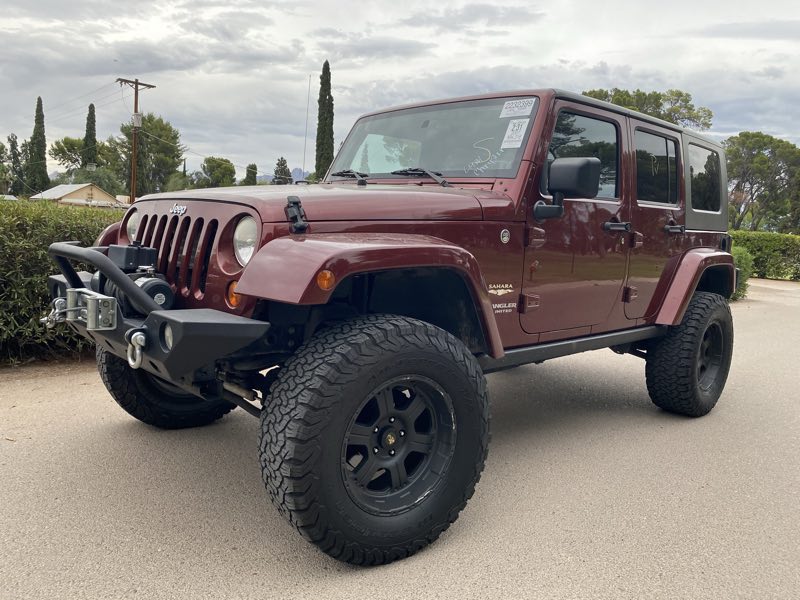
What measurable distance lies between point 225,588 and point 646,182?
11.4 ft

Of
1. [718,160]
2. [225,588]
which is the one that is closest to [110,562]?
[225,588]

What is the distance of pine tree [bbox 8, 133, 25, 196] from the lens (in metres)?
59.7

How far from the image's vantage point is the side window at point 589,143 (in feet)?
11.4

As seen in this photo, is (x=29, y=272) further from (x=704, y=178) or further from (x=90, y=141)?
(x=90, y=141)

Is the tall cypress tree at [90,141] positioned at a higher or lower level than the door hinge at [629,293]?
higher

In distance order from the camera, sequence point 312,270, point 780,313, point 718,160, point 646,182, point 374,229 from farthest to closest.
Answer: point 780,313 < point 718,160 < point 646,182 < point 374,229 < point 312,270

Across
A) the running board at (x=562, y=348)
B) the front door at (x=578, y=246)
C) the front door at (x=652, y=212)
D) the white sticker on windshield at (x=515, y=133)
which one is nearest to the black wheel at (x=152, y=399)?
the running board at (x=562, y=348)

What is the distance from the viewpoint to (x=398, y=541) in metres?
2.50

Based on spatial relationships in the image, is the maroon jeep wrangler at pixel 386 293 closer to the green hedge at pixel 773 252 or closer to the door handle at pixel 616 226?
the door handle at pixel 616 226

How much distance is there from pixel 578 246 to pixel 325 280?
6.07 feet

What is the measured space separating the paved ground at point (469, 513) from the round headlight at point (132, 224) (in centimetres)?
120

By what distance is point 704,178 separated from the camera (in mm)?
4922

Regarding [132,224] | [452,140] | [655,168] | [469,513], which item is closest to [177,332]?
[132,224]

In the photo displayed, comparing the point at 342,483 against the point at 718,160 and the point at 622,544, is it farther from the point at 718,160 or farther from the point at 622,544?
the point at 718,160
